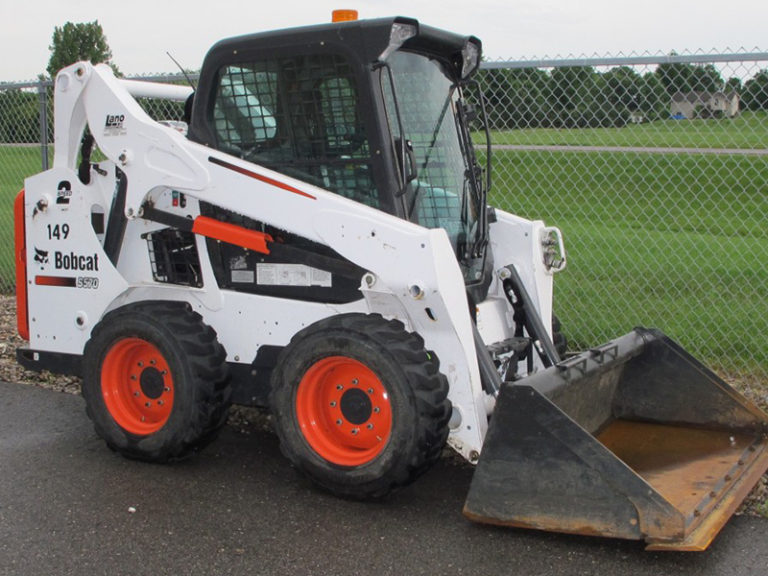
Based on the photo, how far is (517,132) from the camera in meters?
7.45

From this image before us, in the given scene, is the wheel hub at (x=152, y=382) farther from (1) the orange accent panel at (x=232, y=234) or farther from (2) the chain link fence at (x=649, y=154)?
(2) the chain link fence at (x=649, y=154)

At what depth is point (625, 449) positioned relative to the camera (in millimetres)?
4852

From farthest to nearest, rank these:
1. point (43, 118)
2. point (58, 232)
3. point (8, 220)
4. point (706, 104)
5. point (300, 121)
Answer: point (8, 220) → point (43, 118) → point (706, 104) → point (58, 232) → point (300, 121)

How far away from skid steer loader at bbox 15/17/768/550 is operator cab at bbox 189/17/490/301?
12 millimetres

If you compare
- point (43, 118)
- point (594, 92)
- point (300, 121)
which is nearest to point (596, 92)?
point (594, 92)

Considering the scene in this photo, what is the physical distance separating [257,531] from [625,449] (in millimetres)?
1872

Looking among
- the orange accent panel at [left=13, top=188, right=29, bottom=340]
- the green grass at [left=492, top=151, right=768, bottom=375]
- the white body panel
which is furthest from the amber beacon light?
the green grass at [left=492, top=151, right=768, bottom=375]

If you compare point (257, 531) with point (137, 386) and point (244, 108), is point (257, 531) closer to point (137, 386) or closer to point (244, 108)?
point (137, 386)

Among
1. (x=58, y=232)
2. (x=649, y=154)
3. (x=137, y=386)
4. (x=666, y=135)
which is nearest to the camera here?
(x=137, y=386)

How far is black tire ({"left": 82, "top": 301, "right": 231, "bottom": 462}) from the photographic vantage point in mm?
4895

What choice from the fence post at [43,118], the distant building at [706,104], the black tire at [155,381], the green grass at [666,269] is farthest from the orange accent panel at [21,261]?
the distant building at [706,104]

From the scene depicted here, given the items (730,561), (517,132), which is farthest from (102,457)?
(517,132)

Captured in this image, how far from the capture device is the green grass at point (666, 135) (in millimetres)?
6391

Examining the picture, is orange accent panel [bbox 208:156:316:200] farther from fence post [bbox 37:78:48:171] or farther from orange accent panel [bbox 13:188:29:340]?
fence post [bbox 37:78:48:171]
